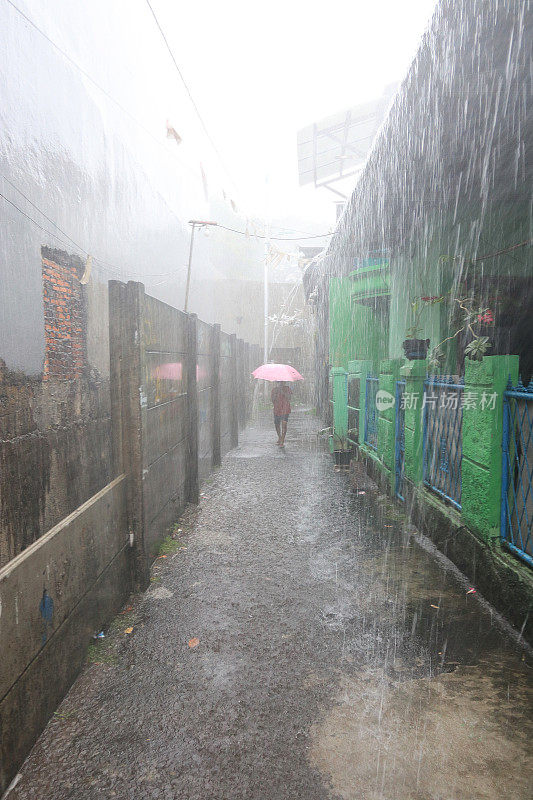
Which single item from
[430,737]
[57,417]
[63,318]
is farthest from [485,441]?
[63,318]

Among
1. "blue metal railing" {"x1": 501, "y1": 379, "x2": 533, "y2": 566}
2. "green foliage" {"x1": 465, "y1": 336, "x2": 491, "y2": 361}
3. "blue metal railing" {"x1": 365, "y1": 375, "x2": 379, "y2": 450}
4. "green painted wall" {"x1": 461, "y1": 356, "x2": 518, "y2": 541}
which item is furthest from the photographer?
"blue metal railing" {"x1": 365, "y1": 375, "x2": 379, "y2": 450}

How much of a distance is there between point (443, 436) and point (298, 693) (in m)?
3.11

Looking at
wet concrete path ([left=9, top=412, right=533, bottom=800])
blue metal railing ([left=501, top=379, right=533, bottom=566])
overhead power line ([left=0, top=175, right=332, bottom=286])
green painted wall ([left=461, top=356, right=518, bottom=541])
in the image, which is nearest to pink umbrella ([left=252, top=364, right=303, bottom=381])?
overhead power line ([left=0, top=175, right=332, bottom=286])

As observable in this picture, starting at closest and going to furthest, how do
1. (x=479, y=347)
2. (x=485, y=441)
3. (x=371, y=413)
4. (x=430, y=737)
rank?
1. (x=430, y=737)
2. (x=485, y=441)
3. (x=479, y=347)
4. (x=371, y=413)

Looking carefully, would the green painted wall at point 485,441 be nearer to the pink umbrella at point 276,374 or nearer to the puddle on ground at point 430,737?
the puddle on ground at point 430,737

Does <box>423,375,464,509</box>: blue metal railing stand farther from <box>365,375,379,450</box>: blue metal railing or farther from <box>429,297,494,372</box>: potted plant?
<box>365,375,379,450</box>: blue metal railing

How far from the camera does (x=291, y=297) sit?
89.3ft

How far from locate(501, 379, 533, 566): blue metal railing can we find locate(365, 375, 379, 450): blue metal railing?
408cm

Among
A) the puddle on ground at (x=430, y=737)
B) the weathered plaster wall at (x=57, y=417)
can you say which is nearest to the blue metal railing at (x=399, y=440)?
the puddle on ground at (x=430, y=737)

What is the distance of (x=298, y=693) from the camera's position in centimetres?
251

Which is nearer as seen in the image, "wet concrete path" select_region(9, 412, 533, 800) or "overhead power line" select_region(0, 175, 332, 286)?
"wet concrete path" select_region(9, 412, 533, 800)

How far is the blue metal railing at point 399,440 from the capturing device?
6098mm

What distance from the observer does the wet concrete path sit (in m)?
1.97

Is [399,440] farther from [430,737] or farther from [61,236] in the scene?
[61,236]
